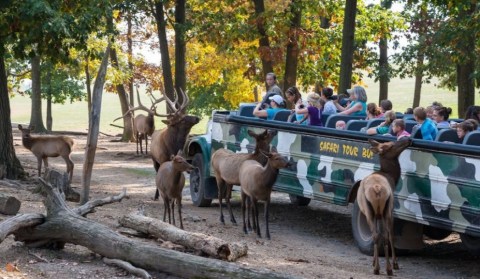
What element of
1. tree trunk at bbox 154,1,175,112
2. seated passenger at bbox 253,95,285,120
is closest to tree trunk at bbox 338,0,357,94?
seated passenger at bbox 253,95,285,120

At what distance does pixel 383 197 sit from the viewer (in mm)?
11289

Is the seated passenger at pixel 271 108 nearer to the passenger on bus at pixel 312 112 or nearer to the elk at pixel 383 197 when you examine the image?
the passenger on bus at pixel 312 112

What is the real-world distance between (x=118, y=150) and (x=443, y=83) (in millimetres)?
13728

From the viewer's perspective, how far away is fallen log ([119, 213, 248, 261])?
10711 mm

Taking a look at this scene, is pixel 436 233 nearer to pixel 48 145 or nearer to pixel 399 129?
pixel 399 129

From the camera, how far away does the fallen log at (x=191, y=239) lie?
10711mm

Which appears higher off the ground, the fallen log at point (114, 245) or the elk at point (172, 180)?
the elk at point (172, 180)

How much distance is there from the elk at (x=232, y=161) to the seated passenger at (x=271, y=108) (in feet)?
3.20

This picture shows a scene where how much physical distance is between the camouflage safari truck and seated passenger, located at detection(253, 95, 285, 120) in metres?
0.30

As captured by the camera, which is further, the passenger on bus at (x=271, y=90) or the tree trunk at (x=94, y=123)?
the passenger on bus at (x=271, y=90)

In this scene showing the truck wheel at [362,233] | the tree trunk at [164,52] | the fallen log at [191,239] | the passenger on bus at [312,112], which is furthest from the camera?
the tree trunk at [164,52]

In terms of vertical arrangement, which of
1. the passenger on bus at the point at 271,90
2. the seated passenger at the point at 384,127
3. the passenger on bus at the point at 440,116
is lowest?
the seated passenger at the point at 384,127

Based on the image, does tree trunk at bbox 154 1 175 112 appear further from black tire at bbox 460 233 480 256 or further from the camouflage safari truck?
black tire at bbox 460 233 480 256

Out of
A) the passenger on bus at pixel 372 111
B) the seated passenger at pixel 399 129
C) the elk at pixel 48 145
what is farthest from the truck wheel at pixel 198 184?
the seated passenger at pixel 399 129
